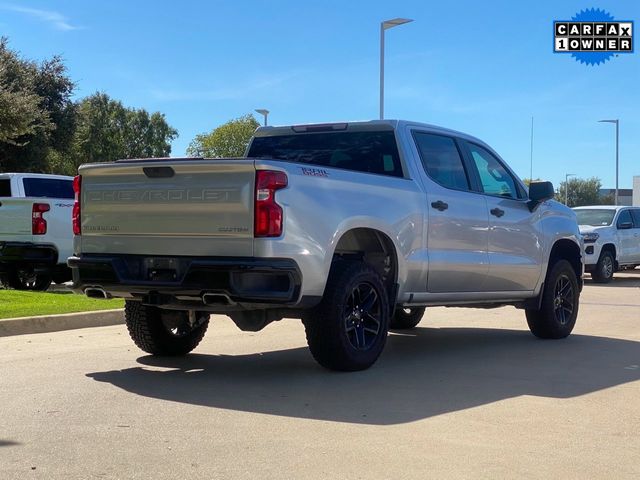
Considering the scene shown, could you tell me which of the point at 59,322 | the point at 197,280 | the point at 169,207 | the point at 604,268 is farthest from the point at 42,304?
the point at 604,268

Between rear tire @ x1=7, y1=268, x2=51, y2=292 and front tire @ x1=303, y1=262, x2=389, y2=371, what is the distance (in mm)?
8574

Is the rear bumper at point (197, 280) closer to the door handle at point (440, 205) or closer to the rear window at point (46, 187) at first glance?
the door handle at point (440, 205)

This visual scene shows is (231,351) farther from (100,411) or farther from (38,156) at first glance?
(38,156)

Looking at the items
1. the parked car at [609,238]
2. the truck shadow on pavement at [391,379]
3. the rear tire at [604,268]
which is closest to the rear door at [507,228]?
the truck shadow on pavement at [391,379]

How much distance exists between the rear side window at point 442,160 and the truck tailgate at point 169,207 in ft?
7.77

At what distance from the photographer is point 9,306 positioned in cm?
1051

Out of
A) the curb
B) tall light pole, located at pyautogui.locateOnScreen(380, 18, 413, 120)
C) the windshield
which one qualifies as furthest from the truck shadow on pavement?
tall light pole, located at pyautogui.locateOnScreen(380, 18, 413, 120)

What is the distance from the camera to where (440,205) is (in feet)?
25.0

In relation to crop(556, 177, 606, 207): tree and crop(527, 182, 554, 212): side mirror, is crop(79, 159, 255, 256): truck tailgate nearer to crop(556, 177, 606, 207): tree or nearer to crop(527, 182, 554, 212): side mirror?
crop(527, 182, 554, 212): side mirror

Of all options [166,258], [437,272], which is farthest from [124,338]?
[437,272]

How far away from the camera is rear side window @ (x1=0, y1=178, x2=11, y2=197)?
14340 millimetres

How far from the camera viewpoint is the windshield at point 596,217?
20.9 m

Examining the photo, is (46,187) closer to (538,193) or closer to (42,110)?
(538,193)

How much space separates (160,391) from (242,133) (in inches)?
1927
